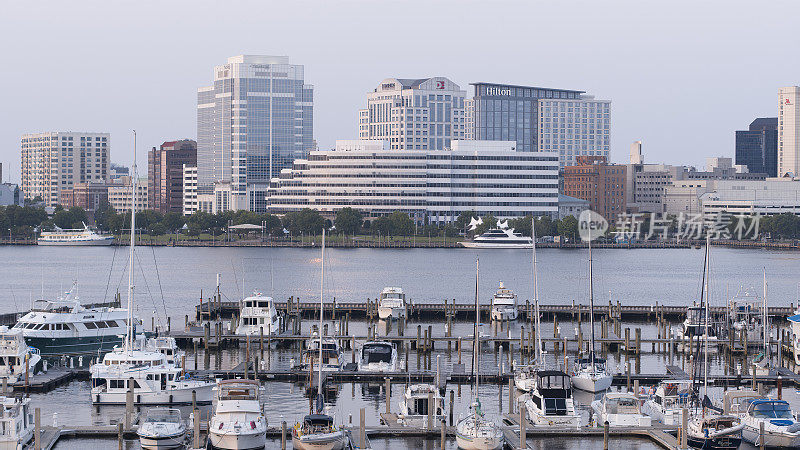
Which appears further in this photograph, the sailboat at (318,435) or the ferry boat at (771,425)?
the ferry boat at (771,425)

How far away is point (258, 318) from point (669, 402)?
118 ft

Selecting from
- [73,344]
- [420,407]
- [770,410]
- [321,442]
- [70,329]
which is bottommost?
[321,442]

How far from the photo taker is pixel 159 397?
5950cm

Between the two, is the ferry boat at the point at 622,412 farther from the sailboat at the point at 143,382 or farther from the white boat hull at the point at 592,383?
the sailboat at the point at 143,382

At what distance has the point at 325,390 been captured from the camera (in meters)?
63.2

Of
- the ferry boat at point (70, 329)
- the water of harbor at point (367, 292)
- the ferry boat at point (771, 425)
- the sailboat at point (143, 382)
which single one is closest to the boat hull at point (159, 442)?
the water of harbor at point (367, 292)

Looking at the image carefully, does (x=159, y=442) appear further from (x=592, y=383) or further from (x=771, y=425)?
(x=592, y=383)

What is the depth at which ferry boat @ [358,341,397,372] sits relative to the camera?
68.2 metres

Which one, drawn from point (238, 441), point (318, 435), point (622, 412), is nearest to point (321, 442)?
point (318, 435)

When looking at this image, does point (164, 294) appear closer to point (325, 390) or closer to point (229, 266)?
point (229, 266)

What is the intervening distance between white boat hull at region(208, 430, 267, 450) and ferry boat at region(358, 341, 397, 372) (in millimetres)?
19479

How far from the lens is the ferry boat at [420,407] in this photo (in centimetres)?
5284

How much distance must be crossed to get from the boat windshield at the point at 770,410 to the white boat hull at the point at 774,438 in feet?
2.44

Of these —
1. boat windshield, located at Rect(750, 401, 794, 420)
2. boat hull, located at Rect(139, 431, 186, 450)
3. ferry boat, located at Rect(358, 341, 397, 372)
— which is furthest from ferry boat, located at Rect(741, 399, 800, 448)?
ferry boat, located at Rect(358, 341, 397, 372)
